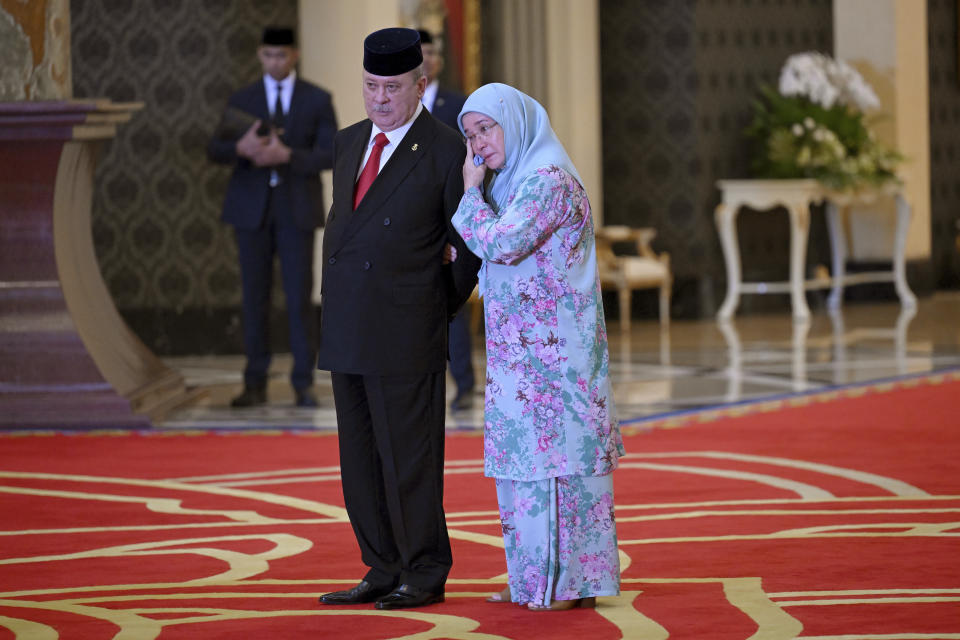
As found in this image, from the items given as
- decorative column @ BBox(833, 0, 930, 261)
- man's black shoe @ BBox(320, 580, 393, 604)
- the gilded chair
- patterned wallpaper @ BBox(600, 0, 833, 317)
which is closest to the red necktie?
man's black shoe @ BBox(320, 580, 393, 604)

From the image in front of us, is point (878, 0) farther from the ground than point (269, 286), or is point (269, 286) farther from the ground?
point (878, 0)

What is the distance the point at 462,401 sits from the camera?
7.45 m

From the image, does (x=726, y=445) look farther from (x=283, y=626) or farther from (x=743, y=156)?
(x=743, y=156)

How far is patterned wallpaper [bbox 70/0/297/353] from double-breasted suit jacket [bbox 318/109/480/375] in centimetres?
657

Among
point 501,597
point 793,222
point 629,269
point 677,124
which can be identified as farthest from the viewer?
point 677,124

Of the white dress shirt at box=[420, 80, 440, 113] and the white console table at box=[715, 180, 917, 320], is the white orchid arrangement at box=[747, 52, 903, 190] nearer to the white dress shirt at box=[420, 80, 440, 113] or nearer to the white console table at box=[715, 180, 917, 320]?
the white console table at box=[715, 180, 917, 320]

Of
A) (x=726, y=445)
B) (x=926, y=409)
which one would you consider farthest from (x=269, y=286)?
(x=926, y=409)

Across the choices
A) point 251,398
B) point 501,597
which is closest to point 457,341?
point 251,398

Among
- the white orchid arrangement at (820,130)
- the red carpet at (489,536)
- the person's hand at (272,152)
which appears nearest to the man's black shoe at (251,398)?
the red carpet at (489,536)

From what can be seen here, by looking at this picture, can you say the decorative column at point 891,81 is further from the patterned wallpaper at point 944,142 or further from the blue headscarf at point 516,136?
the blue headscarf at point 516,136

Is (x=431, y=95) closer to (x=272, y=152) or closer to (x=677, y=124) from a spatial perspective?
(x=272, y=152)

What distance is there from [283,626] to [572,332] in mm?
915

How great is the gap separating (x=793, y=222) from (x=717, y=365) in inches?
127

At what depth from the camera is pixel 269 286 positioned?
7.61 metres
